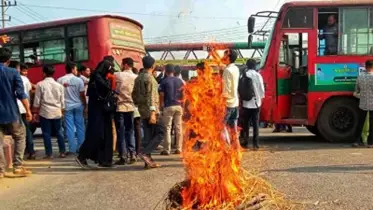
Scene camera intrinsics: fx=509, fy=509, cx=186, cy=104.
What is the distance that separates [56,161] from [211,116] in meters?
5.86

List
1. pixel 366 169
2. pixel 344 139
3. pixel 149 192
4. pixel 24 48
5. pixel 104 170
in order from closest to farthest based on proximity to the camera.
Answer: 1. pixel 149 192
2. pixel 366 169
3. pixel 104 170
4. pixel 344 139
5. pixel 24 48

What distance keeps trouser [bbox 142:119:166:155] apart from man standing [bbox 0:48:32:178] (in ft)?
6.42

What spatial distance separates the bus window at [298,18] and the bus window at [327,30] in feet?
0.76

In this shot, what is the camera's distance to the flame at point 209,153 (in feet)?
14.9

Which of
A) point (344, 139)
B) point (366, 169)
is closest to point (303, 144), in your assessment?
point (344, 139)

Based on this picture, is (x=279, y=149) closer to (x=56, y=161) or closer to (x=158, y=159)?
(x=158, y=159)

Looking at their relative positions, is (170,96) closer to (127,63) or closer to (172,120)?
(172,120)

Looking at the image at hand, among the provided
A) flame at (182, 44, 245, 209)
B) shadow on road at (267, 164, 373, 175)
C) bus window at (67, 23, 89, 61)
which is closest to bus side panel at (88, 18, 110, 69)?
bus window at (67, 23, 89, 61)

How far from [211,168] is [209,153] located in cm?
15

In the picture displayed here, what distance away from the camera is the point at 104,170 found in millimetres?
8641

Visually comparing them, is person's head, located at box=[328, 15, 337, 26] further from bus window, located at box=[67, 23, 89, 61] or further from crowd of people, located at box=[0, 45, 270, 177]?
bus window, located at box=[67, 23, 89, 61]

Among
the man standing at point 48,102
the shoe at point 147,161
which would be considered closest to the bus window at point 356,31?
the shoe at point 147,161

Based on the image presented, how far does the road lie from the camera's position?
6.20 metres

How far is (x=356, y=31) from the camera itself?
11.6 m
